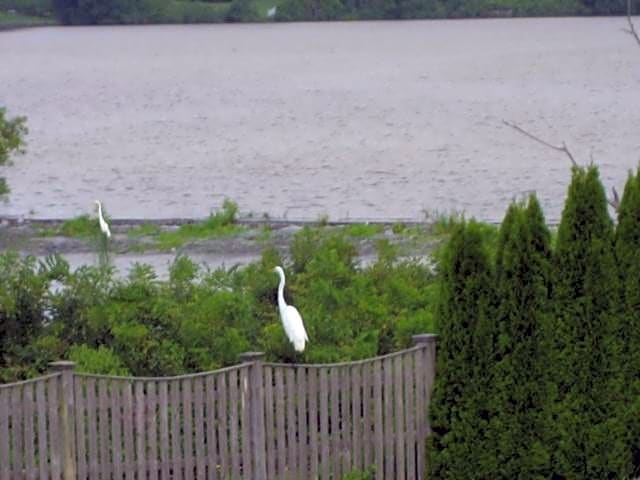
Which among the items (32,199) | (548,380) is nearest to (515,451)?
(548,380)

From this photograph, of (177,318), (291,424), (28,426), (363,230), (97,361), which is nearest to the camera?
(28,426)

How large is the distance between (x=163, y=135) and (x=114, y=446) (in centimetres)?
4176

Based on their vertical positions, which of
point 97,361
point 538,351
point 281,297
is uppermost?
point 281,297

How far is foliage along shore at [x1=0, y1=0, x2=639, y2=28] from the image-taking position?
103 metres

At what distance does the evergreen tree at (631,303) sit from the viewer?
9.30 metres

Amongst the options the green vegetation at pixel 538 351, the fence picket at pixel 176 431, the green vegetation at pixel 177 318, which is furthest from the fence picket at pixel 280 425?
the green vegetation at pixel 177 318

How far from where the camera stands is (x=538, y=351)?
362 inches

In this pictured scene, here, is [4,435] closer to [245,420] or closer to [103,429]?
[103,429]

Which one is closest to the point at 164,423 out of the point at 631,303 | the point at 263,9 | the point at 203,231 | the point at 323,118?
the point at 631,303

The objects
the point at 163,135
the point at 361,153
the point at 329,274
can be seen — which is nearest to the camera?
the point at 329,274

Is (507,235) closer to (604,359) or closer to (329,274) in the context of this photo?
(604,359)

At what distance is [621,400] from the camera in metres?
9.27

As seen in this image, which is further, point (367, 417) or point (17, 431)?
point (367, 417)

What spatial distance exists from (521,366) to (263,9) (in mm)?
99194
